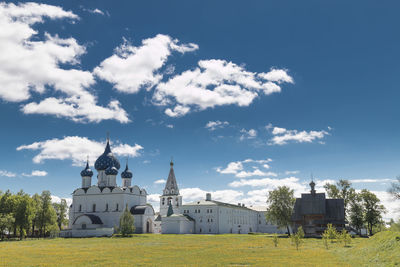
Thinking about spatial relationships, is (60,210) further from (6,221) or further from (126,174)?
(6,221)

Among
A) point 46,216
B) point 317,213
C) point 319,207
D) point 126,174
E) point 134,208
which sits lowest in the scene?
point 46,216

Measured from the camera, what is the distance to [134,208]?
8725 cm

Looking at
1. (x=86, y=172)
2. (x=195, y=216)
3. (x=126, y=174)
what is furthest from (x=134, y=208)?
(x=86, y=172)

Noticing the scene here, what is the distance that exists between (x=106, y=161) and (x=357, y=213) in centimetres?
5910

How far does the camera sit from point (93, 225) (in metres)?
82.2

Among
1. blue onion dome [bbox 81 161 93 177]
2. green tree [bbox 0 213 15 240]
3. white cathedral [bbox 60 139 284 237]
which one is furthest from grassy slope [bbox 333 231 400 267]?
blue onion dome [bbox 81 161 93 177]

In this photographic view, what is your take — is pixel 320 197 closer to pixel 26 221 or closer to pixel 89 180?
pixel 26 221

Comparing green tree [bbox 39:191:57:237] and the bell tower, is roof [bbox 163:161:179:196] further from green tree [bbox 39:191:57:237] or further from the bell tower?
green tree [bbox 39:191:57:237]

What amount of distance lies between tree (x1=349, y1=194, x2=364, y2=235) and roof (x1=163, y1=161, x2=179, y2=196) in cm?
4837

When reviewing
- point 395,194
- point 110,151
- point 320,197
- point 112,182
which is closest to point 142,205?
point 112,182

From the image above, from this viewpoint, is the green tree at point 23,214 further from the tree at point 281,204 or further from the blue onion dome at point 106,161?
the tree at point 281,204

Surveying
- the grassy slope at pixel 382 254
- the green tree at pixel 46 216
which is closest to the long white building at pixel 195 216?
the green tree at pixel 46 216

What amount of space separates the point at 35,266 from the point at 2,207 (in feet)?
165

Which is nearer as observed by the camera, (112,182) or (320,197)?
(320,197)
